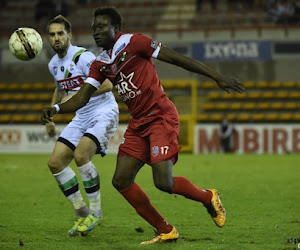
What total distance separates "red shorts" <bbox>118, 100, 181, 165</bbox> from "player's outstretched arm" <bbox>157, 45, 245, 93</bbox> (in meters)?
0.60

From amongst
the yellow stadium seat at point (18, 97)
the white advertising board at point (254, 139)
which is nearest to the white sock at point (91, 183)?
the white advertising board at point (254, 139)

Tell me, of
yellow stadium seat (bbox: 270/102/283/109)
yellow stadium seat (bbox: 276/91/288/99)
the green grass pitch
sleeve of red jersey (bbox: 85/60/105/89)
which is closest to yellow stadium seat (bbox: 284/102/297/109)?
yellow stadium seat (bbox: 270/102/283/109)

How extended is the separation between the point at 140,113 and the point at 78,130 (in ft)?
4.57

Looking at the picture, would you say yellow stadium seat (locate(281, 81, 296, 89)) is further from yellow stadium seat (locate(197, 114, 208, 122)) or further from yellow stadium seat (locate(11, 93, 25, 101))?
yellow stadium seat (locate(11, 93, 25, 101))

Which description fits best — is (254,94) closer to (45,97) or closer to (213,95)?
(213,95)

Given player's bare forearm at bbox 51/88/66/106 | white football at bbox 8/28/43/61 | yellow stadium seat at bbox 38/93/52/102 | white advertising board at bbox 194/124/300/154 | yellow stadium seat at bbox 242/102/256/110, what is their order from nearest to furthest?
white football at bbox 8/28/43/61 → player's bare forearm at bbox 51/88/66/106 → white advertising board at bbox 194/124/300/154 → yellow stadium seat at bbox 242/102/256/110 → yellow stadium seat at bbox 38/93/52/102

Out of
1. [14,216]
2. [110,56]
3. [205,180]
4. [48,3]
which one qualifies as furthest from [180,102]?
[110,56]

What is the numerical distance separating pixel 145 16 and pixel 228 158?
28.8 feet

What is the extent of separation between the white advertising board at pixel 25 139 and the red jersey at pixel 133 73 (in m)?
15.9

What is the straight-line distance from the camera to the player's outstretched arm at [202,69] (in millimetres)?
5215

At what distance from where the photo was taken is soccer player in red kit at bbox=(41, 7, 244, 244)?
5.66 metres

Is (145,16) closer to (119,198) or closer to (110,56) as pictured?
(119,198)

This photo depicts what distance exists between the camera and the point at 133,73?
573 cm

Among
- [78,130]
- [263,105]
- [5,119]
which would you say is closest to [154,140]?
[78,130]
